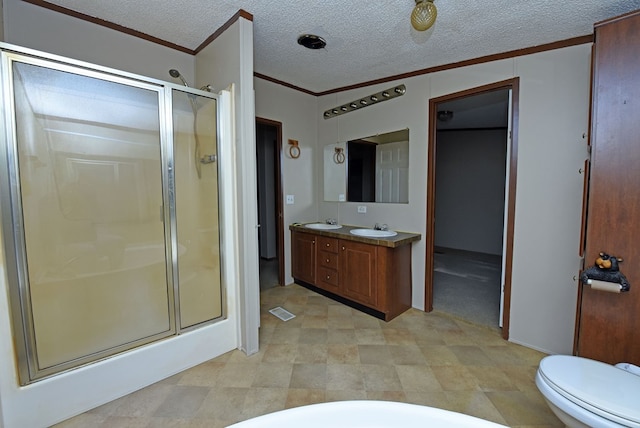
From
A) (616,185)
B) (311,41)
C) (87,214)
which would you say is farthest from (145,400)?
(616,185)

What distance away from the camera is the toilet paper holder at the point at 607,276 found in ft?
4.99

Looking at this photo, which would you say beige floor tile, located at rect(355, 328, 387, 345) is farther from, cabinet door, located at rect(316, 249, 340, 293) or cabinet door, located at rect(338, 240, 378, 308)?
cabinet door, located at rect(316, 249, 340, 293)

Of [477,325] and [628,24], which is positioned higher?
[628,24]

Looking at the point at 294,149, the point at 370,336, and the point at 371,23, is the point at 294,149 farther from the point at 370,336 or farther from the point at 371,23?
the point at 370,336

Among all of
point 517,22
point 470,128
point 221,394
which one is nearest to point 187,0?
point 517,22

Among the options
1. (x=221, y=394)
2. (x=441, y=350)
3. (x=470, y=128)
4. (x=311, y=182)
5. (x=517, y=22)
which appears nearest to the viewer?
(x=221, y=394)

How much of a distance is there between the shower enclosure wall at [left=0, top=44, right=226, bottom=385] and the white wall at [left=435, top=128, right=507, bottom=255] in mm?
4864

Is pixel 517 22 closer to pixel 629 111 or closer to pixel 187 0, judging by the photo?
pixel 629 111

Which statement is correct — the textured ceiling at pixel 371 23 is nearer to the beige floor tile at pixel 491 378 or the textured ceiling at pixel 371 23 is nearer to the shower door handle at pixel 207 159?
the shower door handle at pixel 207 159

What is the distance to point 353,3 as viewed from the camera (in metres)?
1.74

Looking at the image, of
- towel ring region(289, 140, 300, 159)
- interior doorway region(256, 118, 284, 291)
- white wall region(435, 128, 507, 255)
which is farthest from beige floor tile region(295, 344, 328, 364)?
white wall region(435, 128, 507, 255)

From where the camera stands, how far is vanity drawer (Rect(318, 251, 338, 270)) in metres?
3.04

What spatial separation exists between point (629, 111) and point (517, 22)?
923 mm

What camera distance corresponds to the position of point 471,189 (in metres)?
5.26
